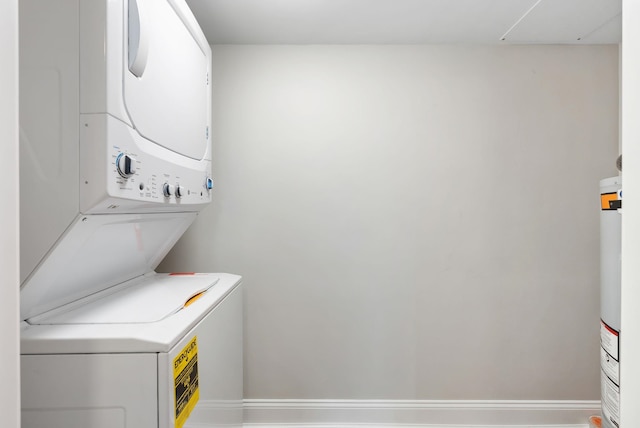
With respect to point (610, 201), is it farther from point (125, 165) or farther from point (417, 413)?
point (125, 165)

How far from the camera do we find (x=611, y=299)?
1.76 m

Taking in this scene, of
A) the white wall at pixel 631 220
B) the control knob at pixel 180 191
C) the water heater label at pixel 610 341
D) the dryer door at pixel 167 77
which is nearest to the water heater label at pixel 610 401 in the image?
the water heater label at pixel 610 341

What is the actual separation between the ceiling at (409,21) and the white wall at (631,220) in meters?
1.47

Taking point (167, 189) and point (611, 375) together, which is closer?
point (167, 189)

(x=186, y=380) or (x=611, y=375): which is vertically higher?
(x=186, y=380)

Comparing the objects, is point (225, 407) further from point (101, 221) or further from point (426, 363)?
point (426, 363)

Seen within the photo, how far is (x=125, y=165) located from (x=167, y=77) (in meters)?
0.45

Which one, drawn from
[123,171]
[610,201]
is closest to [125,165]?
[123,171]

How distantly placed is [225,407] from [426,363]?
3.96 feet

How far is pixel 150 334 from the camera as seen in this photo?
3.33ft

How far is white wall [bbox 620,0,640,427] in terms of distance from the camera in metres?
0.53

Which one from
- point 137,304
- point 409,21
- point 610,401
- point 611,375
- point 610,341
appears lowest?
point 610,401

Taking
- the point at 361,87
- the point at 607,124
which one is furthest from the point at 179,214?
the point at 607,124

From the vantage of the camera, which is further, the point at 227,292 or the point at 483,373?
the point at 483,373
